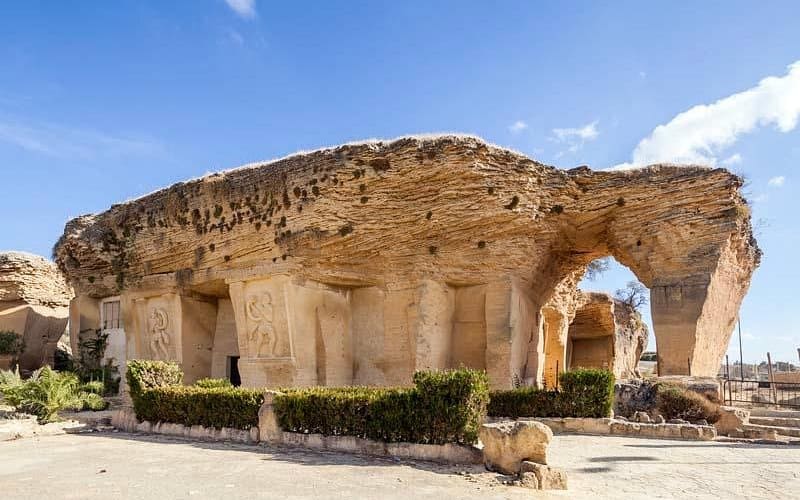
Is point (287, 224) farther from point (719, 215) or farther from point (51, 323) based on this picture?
point (51, 323)

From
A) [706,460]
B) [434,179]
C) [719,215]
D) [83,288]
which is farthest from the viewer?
[83,288]

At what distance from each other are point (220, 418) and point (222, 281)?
28.8 ft

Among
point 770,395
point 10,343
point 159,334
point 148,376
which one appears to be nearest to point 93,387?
point 159,334

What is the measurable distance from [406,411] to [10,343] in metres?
27.0

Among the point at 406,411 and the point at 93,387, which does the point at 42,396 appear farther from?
the point at 406,411

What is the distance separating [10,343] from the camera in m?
28.9

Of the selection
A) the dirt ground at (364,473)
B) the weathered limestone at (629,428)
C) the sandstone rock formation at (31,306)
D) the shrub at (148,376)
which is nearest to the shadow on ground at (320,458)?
the dirt ground at (364,473)

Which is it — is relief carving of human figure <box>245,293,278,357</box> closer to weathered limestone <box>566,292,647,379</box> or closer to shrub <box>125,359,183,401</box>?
shrub <box>125,359,183,401</box>

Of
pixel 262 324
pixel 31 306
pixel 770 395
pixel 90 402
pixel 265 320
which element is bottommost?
pixel 770 395

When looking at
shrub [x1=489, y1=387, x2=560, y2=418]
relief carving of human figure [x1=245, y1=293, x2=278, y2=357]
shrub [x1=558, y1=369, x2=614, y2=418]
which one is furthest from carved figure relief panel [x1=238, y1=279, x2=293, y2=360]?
shrub [x1=558, y1=369, x2=614, y2=418]

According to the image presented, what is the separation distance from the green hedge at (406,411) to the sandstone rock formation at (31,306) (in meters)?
26.1

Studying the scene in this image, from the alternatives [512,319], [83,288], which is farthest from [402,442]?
[83,288]

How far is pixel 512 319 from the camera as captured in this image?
17344mm

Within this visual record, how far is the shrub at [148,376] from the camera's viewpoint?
13.5m
